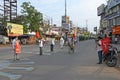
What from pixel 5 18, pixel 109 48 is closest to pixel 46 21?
pixel 5 18

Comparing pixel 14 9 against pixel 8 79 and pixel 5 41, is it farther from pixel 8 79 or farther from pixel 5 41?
pixel 8 79

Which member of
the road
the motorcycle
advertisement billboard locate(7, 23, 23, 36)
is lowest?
the road

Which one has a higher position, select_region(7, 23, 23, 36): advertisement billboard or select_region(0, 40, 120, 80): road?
select_region(7, 23, 23, 36): advertisement billboard

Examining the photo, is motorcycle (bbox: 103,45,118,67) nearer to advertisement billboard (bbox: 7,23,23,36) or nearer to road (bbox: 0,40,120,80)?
road (bbox: 0,40,120,80)

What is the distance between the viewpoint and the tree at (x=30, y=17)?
8530 centimetres

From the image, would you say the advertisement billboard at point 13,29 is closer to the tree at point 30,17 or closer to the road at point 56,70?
the tree at point 30,17

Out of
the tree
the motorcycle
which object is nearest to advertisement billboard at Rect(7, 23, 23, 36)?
the tree

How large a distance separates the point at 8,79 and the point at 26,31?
7394 centimetres

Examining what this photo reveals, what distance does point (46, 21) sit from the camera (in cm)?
11788

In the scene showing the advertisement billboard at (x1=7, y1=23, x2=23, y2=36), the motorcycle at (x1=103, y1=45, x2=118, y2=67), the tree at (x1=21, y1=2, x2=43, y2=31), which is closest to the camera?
the motorcycle at (x1=103, y1=45, x2=118, y2=67)

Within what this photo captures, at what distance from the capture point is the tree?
85.3 metres

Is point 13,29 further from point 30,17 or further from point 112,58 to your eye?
point 112,58

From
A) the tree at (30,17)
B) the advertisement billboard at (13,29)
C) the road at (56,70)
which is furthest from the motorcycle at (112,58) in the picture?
the tree at (30,17)

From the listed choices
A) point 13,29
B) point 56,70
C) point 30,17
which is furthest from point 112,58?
point 30,17
